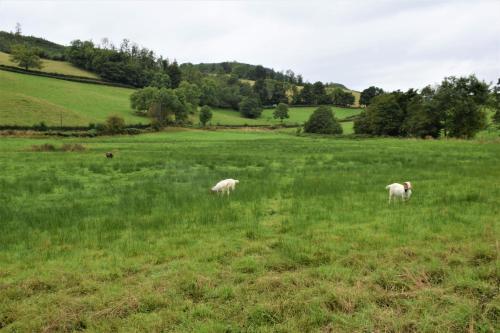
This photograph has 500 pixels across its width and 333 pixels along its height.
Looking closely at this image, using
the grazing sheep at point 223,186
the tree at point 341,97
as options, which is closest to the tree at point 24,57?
the tree at point 341,97

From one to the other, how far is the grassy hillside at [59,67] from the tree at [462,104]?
13741cm

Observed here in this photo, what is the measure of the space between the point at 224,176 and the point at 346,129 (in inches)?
4391

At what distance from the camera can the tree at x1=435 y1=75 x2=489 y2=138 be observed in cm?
→ 7588

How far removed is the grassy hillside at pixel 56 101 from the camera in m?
Result: 85.9

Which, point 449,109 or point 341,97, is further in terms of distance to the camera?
point 341,97

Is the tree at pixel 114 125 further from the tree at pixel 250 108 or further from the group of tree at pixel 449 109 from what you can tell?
the tree at pixel 250 108

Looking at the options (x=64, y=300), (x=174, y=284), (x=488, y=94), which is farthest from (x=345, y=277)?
(x=488, y=94)

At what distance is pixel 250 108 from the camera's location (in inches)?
6531

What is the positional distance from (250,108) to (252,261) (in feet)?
523

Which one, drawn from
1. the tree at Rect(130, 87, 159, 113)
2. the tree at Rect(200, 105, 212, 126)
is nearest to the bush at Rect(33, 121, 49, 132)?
the tree at Rect(130, 87, 159, 113)

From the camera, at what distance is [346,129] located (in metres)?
129

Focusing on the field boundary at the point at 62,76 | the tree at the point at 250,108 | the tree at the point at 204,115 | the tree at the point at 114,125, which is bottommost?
the tree at the point at 114,125

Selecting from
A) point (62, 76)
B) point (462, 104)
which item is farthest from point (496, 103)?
point (62, 76)

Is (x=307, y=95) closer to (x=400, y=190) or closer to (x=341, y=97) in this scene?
(x=341, y=97)
